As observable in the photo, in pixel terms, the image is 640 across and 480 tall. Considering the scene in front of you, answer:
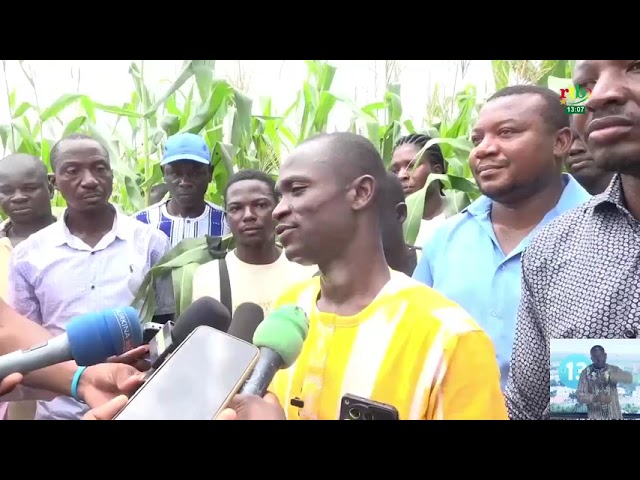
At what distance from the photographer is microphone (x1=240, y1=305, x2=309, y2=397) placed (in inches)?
88.1

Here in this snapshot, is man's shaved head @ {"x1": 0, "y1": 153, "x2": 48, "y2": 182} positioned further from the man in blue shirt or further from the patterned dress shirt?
the patterned dress shirt

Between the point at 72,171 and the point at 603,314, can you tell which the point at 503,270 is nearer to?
the point at 603,314

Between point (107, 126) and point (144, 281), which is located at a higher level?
point (107, 126)

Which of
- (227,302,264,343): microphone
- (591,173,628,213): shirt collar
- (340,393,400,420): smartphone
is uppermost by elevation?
(591,173,628,213): shirt collar

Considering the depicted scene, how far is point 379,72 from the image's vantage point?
2680 millimetres

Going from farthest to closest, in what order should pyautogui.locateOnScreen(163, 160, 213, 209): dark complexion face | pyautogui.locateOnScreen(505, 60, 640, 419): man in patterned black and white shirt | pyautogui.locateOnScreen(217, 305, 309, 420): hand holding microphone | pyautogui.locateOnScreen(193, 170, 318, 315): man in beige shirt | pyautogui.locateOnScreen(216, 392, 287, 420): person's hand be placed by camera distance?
pyautogui.locateOnScreen(163, 160, 213, 209): dark complexion face, pyautogui.locateOnScreen(193, 170, 318, 315): man in beige shirt, pyautogui.locateOnScreen(505, 60, 640, 419): man in patterned black and white shirt, pyautogui.locateOnScreen(217, 305, 309, 420): hand holding microphone, pyautogui.locateOnScreen(216, 392, 287, 420): person's hand

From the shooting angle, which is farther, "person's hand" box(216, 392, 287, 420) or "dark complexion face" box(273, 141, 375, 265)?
"dark complexion face" box(273, 141, 375, 265)

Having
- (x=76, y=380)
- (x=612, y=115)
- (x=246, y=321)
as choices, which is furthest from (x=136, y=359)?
(x=612, y=115)

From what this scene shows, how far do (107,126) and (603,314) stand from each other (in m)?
1.85

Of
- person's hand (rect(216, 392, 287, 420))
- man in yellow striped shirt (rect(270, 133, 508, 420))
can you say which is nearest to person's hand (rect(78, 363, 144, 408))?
person's hand (rect(216, 392, 287, 420))

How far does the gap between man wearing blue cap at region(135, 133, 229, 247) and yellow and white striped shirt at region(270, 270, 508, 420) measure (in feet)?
1.40

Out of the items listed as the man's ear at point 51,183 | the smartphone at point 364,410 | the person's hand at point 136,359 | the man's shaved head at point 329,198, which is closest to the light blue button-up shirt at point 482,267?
the man's shaved head at point 329,198

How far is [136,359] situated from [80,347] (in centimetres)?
36
